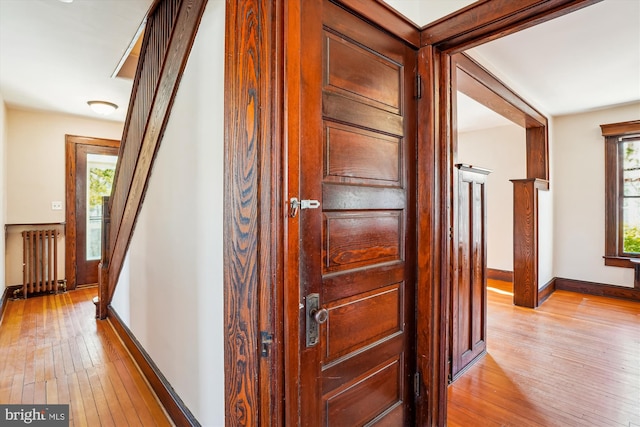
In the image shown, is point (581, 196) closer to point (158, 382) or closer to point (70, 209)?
point (158, 382)

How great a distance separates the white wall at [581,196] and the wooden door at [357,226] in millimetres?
4247

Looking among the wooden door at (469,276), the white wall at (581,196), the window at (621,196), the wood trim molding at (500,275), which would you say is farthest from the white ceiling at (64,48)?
the wood trim molding at (500,275)

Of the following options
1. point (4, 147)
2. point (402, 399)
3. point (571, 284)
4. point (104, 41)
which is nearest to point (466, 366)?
point (402, 399)

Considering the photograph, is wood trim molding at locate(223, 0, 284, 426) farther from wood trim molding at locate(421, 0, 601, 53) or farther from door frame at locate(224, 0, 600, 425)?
wood trim molding at locate(421, 0, 601, 53)

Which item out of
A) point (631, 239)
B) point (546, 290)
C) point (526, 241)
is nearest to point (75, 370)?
point (526, 241)

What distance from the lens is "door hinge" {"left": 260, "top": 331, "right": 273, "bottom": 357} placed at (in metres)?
0.98

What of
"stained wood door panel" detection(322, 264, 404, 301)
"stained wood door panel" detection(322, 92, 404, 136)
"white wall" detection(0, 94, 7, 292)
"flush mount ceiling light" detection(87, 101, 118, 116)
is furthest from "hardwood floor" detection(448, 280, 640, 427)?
"white wall" detection(0, 94, 7, 292)

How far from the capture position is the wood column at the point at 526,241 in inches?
151

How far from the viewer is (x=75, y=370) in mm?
2322

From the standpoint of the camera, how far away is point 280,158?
38.7 inches

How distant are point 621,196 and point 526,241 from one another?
5.33 ft

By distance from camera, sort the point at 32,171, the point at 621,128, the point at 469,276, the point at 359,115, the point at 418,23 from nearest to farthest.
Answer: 1. the point at 359,115
2. the point at 418,23
3. the point at 469,276
4. the point at 621,128
5. the point at 32,171

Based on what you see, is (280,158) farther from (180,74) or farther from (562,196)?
(562,196)

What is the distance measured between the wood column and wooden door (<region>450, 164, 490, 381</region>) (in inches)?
61.9
